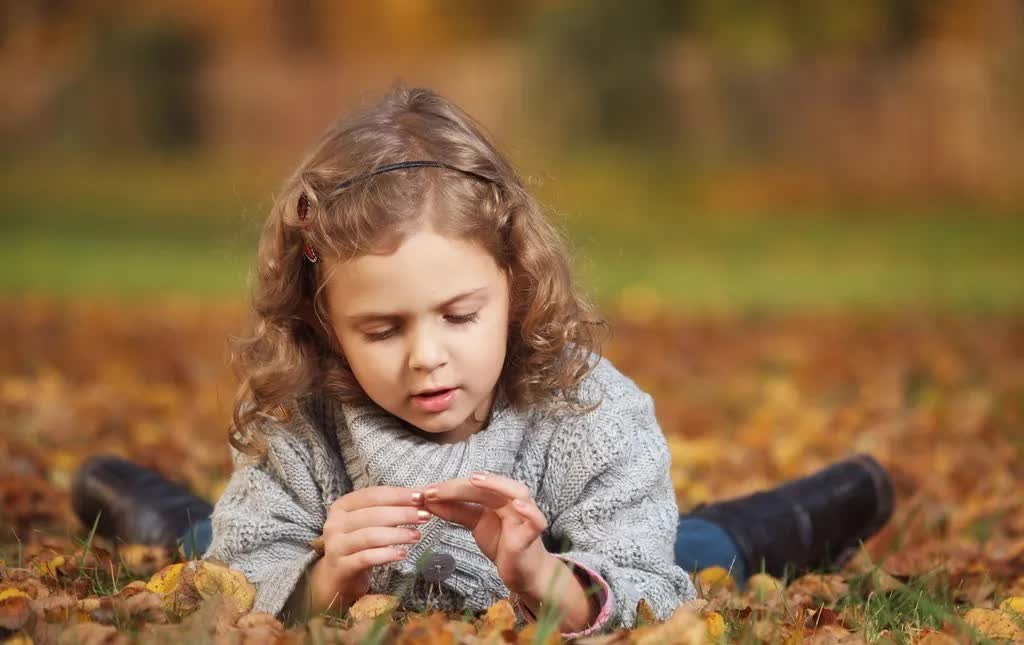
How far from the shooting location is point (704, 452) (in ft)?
11.2

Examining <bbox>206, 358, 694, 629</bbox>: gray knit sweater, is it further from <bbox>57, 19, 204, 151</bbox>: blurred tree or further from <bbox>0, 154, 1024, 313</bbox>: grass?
<bbox>57, 19, 204, 151</bbox>: blurred tree

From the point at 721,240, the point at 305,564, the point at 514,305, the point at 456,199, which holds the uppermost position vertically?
the point at 456,199

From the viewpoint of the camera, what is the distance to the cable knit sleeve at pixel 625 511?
6.09 feet

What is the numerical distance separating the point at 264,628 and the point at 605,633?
493 millimetres

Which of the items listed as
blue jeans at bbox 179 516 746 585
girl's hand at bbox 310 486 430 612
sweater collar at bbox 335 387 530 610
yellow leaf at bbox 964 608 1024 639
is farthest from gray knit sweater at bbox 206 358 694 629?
yellow leaf at bbox 964 608 1024 639

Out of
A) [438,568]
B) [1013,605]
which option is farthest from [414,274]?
[1013,605]

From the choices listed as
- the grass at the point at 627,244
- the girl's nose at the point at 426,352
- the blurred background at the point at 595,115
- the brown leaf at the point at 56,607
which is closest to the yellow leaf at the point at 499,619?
the girl's nose at the point at 426,352

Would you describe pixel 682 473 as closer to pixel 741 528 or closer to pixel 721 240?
pixel 741 528

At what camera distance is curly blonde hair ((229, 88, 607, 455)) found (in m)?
1.80

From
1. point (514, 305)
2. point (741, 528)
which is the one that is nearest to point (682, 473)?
point (741, 528)

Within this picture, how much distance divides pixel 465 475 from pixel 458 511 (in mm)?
191

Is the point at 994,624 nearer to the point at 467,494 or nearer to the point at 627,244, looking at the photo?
the point at 467,494

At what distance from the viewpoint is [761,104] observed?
955 cm

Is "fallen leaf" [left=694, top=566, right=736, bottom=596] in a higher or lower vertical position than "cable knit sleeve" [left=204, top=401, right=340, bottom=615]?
lower
